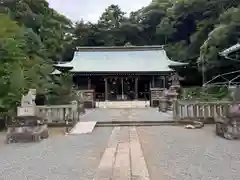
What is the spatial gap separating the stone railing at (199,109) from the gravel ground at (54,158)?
12.2 feet

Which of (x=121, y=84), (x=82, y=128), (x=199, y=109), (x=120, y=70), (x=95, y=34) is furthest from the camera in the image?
(x=95, y=34)

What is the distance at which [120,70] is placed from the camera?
2539 cm

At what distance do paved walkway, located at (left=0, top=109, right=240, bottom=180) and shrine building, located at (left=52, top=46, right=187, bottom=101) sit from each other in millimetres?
17461

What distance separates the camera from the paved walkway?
4246 mm

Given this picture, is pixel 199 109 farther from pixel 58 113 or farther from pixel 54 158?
pixel 54 158

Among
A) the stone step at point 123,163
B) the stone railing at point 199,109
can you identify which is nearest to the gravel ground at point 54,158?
the stone step at point 123,163

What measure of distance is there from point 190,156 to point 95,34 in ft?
120

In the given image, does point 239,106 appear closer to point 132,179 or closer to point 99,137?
point 99,137

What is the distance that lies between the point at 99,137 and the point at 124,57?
2119 cm

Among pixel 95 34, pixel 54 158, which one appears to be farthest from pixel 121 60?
pixel 54 158

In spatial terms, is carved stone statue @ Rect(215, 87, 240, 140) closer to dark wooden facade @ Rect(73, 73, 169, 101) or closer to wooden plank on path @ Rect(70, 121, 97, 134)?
wooden plank on path @ Rect(70, 121, 97, 134)

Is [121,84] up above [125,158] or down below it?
above

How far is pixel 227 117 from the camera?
7.68 meters

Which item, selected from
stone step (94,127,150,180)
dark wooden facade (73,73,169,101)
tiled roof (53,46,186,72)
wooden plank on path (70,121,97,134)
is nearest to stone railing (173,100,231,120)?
wooden plank on path (70,121,97,134)
